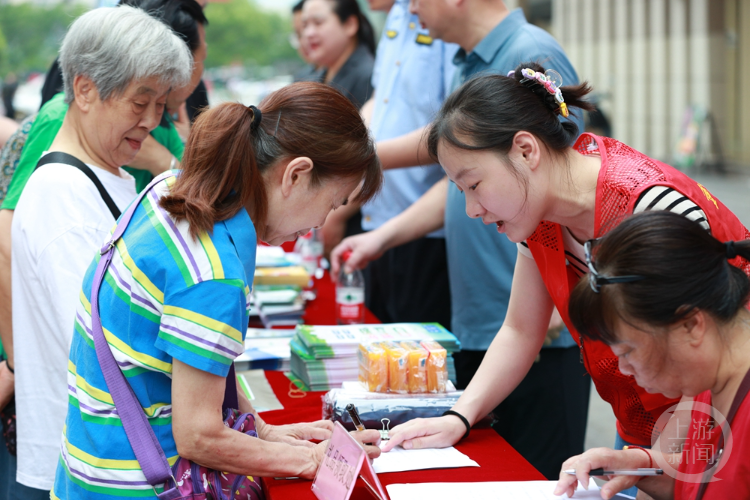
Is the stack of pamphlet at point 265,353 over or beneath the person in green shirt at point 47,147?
beneath

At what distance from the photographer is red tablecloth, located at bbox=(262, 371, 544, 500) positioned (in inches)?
49.3

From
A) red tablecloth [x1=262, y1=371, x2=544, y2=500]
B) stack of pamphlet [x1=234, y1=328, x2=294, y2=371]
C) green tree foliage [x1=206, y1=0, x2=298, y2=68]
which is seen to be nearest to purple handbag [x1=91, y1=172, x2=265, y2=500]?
red tablecloth [x1=262, y1=371, x2=544, y2=500]

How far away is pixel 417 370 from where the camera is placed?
1.62 m

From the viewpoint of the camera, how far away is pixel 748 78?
13.6 metres

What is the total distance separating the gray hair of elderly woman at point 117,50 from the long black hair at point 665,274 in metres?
1.10

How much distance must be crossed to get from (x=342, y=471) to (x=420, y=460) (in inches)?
10.9

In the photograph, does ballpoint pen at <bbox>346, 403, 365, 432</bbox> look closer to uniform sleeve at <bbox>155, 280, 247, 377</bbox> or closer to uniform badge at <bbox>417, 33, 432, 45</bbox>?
uniform sleeve at <bbox>155, 280, 247, 377</bbox>

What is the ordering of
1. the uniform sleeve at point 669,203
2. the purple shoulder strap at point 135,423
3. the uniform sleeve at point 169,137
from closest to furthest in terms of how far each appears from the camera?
the purple shoulder strap at point 135,423 < the uniform sleeve at point 669,203 < the uniform sleeve at point 169,137

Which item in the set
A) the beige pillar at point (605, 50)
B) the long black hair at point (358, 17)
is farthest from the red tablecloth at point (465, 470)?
the beige pillar at point (605, 50)

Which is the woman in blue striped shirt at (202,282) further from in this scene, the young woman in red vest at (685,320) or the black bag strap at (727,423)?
the black bag strap at (727,423)

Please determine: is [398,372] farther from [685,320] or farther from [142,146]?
[142,146]

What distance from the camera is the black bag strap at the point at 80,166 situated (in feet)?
5.18

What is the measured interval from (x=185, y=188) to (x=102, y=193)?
55 centimetres

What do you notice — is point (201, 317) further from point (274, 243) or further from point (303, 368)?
point (303, 368)
